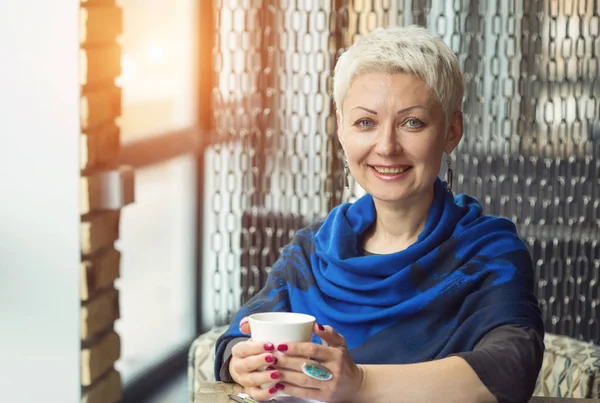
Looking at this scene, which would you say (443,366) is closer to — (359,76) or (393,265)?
Answer: (393,265)

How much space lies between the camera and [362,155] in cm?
158

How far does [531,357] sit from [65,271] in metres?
1.27

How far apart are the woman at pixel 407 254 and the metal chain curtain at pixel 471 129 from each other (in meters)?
1.10

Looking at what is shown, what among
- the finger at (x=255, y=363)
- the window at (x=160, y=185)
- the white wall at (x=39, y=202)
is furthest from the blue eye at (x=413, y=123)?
the window at (x=160, y=185)

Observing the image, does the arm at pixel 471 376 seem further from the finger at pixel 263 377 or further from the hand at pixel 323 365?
the finger at pixel 263 377

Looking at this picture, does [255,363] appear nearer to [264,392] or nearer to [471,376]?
[264,392]

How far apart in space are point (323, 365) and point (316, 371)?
15 millimetres

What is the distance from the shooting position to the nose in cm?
152

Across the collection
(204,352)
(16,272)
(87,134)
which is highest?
(87,134)

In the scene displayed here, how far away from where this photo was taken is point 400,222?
1.64m

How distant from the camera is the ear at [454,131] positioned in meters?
1.64

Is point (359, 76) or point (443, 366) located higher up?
point (359, 76)

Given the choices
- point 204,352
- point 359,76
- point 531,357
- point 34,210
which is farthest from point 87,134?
point 531,357

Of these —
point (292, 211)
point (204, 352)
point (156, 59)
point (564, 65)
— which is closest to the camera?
point (204, 352)
